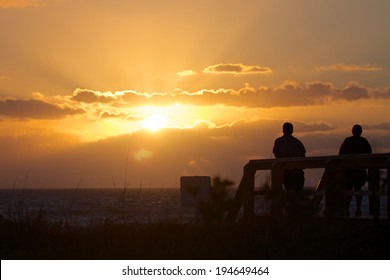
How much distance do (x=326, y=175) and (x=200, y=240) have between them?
3.87 metres

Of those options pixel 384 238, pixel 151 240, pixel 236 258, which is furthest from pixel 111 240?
pixel 384 238

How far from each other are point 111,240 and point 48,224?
76.4 inches

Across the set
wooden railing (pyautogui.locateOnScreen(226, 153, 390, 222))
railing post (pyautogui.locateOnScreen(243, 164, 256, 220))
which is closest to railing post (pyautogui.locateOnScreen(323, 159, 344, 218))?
wooden railing (pyautogui.locateOnScreen(226, 153, 390, 222))

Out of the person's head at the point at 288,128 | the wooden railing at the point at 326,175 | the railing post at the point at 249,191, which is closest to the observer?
the wooden railing at the point at 326,175

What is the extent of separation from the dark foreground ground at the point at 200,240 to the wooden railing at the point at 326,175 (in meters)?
0.57

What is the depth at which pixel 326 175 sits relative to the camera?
14.6 m

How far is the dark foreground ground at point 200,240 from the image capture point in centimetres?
1088

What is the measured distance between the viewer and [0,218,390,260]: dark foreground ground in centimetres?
1088

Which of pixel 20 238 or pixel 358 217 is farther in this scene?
pixel 358 217

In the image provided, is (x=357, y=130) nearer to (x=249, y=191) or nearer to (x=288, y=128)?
(x=288, y=128)

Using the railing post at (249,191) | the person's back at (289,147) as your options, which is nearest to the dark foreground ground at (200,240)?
the railing post at (249,191)

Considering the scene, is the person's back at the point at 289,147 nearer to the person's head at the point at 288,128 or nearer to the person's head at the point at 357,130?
the person's head at the point at 288,128
